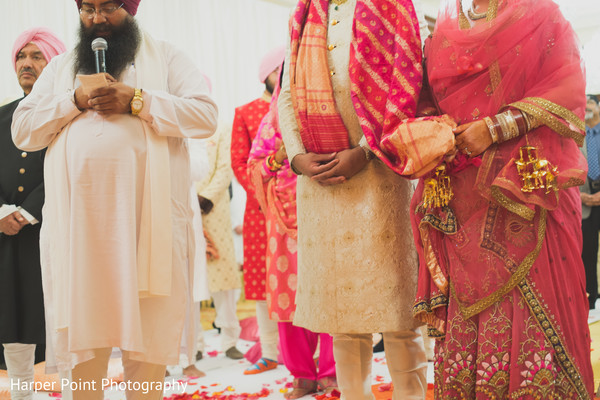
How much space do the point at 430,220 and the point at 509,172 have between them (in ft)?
1.01

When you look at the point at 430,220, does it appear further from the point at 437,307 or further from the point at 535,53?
the point at 535,53

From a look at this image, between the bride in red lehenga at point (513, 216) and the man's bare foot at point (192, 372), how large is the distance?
2.32 metres

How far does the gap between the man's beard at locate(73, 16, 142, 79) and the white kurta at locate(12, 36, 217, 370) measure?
54 millimetres

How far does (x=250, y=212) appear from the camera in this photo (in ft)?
14.1

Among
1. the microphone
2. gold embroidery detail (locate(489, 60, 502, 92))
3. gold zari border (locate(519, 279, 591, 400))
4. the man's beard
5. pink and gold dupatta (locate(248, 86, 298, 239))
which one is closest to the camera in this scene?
gold zari border (locate(519, 279, 591, 400))

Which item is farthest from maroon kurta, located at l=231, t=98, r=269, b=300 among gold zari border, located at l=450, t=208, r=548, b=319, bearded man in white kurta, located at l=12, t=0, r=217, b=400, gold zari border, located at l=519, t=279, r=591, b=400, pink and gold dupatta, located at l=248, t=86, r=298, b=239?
gold zari border, located at l=519, t=279, r=591, b=400

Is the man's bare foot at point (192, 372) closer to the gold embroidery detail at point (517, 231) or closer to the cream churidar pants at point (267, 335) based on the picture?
the cream churidar pants at point (267, 335)

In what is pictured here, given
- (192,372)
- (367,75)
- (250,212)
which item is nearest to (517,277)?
(367,75)

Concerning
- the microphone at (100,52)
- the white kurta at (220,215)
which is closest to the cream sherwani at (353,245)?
the microphone at (100,52)

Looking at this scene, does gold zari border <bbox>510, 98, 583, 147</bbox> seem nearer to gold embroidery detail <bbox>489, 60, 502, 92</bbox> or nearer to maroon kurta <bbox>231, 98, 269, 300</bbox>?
gold embroidery detail <bbox>489, 60, 502, 92</bbox>

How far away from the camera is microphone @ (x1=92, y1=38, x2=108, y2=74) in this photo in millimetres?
2443

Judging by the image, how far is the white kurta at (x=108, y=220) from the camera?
234 centimetres

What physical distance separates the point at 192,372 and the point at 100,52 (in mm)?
2338

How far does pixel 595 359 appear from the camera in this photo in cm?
366
